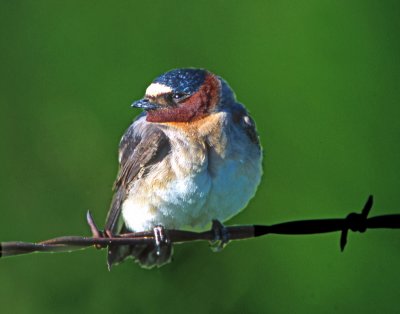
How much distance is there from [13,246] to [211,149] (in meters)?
1.32

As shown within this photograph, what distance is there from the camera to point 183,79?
3963mm

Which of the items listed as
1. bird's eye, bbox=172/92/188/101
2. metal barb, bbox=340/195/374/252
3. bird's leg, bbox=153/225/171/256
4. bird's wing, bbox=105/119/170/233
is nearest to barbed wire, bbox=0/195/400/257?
metal barb, bbox=340/195/374/252

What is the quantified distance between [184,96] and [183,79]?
0.19 ft

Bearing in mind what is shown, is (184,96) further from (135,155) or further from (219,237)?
(219,237)

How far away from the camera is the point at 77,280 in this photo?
20.1 ft

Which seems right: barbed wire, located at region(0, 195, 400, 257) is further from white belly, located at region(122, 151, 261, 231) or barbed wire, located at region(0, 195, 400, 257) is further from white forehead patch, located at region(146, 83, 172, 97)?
white forehead patch, located at region(146, 83, 172, 97)

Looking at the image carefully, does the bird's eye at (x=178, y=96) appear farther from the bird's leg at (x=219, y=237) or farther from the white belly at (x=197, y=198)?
the bird's leg at (x=219, y=237)

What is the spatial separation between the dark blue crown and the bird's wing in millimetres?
161

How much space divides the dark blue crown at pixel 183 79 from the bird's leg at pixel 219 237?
18.7 inches

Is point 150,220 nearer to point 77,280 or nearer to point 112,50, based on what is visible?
point 112,50

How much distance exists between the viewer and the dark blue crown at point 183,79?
3926 mm

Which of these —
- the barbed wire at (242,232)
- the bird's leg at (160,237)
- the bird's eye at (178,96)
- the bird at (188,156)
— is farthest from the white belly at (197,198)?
the barbed wire at (242,232)

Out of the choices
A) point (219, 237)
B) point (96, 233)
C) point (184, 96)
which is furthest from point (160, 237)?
point (96, 233)

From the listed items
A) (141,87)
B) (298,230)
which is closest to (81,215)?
(141,87)
